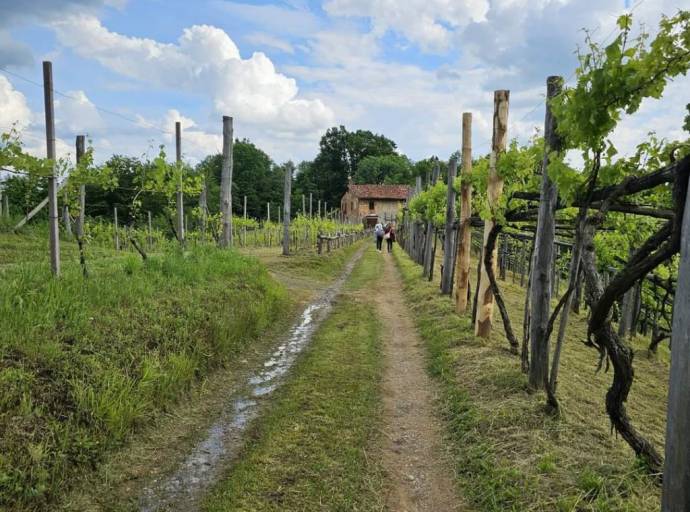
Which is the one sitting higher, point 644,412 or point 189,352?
point 189,352

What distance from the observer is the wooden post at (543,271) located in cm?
510

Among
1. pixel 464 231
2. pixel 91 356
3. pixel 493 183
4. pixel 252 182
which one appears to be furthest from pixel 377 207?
pixel 91 356

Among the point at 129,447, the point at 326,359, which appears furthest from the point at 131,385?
the point at 326,359

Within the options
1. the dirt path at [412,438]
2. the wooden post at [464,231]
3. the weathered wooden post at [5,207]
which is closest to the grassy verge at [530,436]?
the dirt path at [412,438]

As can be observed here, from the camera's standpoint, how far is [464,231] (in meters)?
9.54

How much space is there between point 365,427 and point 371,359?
2378 mm

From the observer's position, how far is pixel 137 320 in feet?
19.3

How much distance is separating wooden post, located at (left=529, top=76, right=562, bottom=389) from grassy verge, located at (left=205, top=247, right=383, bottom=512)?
5.86 feet

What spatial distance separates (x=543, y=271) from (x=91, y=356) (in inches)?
183

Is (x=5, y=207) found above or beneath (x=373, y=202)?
beneath

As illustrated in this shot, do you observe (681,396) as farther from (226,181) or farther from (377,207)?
(377,207)

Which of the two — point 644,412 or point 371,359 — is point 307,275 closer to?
point 371,359

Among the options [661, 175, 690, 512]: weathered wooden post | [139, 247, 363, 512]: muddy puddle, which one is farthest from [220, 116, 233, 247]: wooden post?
[661, 175, 690, 512]: weathered wooden post

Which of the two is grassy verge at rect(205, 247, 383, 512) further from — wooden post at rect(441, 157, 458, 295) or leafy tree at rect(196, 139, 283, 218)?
leafy tree at rect(196, 139, 283, 218)
